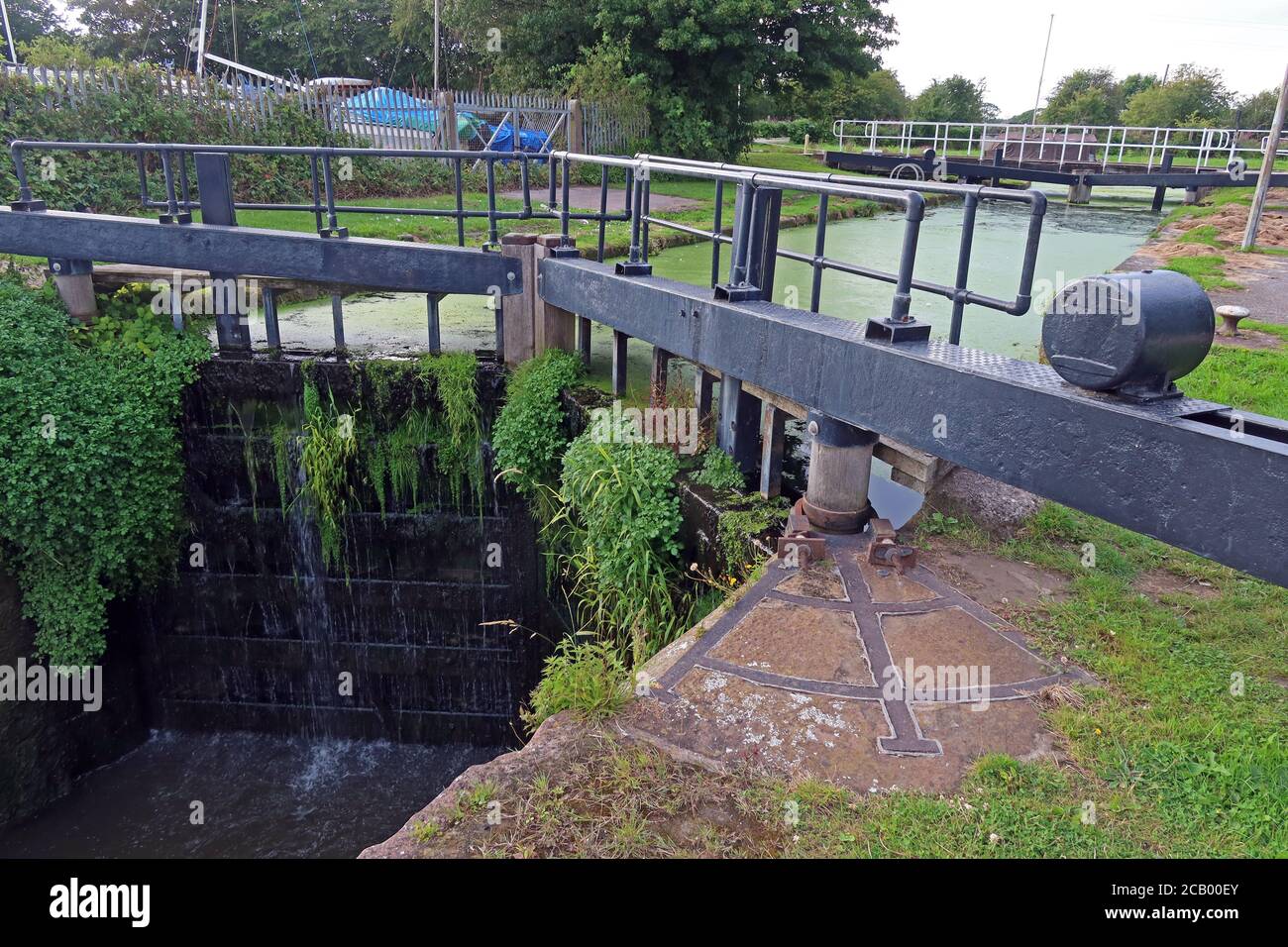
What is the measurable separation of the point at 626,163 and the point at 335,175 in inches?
473

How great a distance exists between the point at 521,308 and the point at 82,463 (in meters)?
3.61

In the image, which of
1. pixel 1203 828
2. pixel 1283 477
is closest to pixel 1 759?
pixel 1203 828

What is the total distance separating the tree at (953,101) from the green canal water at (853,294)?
30816 millimetres

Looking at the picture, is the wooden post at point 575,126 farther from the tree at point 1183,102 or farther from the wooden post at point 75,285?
the tree at point 1183,102

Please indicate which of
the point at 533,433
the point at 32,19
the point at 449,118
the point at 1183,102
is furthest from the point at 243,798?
the point at 1183,102

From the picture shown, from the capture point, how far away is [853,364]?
13.8 ft

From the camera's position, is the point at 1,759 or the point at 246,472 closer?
the point at 1,759

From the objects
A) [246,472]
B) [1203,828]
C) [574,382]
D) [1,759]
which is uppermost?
[574,382]

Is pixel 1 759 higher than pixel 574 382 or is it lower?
lower

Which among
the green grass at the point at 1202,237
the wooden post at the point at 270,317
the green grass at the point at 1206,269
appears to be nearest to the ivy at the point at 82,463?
the wooden post at the point at 270,317

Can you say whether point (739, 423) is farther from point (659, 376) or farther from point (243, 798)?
point (243, 798)

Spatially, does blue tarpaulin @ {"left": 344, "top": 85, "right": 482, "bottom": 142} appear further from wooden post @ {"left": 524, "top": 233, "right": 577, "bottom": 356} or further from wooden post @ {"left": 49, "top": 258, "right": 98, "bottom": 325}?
wooden post @ {"left": 524, "top": 233, "right": 577, "bottom": 356}

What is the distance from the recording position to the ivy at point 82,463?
6.86 meters
